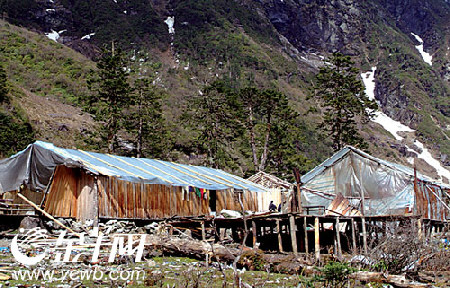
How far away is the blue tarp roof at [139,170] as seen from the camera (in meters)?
21.5

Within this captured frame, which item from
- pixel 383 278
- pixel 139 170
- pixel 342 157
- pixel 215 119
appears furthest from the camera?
pixel 215 119

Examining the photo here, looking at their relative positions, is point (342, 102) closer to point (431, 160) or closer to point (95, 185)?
point (95, 185)

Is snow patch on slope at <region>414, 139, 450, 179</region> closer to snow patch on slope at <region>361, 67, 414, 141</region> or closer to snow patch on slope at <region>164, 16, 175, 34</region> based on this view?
snow patch on slope at <region>361, 67, 414, 141</region>

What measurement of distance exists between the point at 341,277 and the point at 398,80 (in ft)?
515

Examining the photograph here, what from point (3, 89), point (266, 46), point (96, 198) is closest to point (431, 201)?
point (96, 198)

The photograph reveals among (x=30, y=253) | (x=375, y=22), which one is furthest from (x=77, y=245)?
(x=375, y=22)

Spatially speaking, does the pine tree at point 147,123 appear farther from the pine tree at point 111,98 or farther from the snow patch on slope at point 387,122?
the snow patch on slope at point 387,122

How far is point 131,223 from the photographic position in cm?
2212

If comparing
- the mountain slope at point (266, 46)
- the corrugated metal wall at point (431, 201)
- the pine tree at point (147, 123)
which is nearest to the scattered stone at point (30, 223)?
the corrugated metal wall at point (431, 201)

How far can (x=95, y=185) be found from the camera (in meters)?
21.2

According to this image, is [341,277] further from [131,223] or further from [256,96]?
[256,96]

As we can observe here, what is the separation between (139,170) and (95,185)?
393 centimetres

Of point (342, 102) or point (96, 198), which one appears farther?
point (342, 102)

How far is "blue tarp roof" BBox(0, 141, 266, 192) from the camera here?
2152cm
